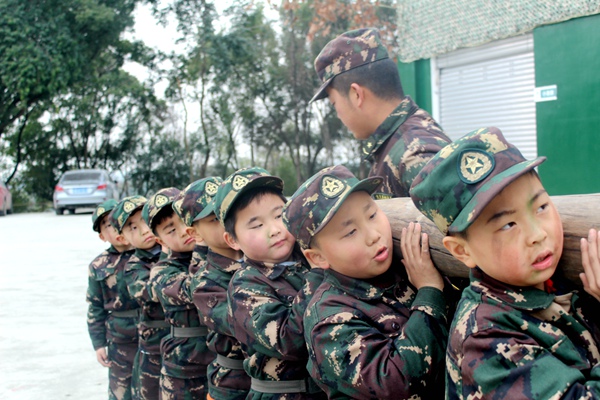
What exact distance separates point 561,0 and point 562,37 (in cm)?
35

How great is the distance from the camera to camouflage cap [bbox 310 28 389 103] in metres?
2.89

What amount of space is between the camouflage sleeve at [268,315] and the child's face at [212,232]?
1.59 feet

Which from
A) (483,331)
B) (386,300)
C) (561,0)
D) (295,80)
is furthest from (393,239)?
(295,80)

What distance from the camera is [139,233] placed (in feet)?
14.7

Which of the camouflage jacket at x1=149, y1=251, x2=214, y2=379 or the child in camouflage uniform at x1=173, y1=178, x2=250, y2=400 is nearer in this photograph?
the child in camouflage uniform at x1=173, y1=178, x2=250, y2=400

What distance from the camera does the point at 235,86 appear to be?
958 inches

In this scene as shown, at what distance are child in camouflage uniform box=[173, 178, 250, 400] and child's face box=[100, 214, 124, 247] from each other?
1750 millimetres

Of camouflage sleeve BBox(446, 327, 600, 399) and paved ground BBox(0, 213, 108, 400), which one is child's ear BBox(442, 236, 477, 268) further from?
paved ground BBox(0, 213, 108, 400)

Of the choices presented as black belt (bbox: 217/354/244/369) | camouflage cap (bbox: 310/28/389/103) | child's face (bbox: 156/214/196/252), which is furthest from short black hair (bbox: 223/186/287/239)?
child's face (bbox: 156/214/196/252)

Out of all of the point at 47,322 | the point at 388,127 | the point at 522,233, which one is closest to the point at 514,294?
the point at 522,233

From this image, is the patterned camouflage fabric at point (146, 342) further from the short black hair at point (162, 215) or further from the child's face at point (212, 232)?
the child's face at point (212, 232)

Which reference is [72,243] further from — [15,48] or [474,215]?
[474,215]

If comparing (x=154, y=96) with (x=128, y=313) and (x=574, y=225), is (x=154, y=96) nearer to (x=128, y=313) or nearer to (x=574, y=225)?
(x=128, y=313)

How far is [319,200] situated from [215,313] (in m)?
1.11
